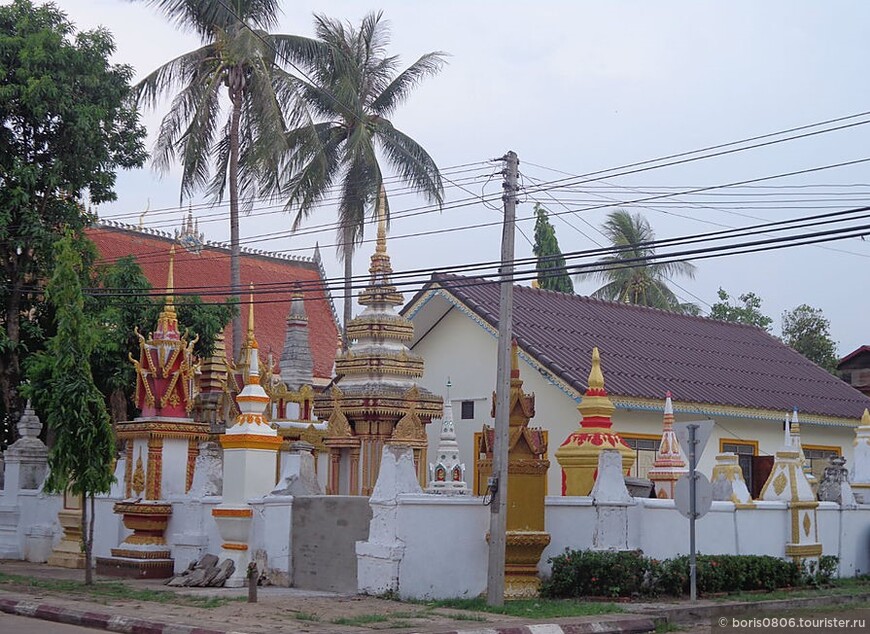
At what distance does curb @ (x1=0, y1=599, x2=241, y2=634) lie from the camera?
44.5ft

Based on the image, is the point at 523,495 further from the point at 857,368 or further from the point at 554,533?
the point at 857,368

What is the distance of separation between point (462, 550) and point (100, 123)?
15390 millimetres

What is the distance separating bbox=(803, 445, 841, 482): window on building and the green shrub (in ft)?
38.3

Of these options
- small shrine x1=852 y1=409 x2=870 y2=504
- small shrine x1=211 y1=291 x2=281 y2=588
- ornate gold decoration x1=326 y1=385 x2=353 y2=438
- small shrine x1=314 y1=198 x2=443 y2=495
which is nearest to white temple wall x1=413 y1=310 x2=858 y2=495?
small shrine x1=314 y1=198 x2=443 y2=495

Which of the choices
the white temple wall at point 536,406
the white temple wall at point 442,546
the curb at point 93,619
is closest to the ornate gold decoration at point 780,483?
the white temple wall at point 536,406

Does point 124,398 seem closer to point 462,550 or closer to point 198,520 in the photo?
point 198,520

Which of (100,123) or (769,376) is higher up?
(100,123)

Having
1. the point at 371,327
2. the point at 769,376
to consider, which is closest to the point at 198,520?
the point at 371,327

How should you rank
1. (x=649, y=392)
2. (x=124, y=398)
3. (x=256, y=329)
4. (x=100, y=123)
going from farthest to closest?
1. (x=256, y=329)
2. (x=124, y=398)
3. (x=100, y=123)
4. (x=649, y=392)

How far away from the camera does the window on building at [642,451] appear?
24.6m

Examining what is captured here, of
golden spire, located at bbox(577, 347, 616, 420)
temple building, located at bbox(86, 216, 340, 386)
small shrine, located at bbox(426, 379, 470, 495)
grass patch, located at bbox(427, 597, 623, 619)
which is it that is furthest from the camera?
temple building, located at bbox(86, 216, 340, 386)

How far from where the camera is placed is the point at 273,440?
19.7 m

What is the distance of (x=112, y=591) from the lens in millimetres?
17516

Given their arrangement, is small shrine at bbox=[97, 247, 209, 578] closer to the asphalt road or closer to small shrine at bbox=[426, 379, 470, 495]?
the asphalt road
